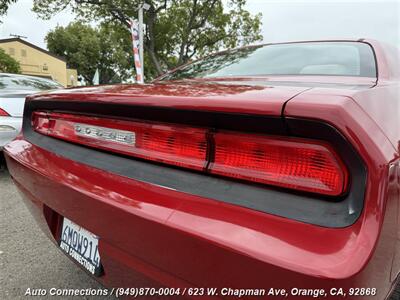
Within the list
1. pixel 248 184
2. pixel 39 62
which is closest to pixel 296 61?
pixel 248 184

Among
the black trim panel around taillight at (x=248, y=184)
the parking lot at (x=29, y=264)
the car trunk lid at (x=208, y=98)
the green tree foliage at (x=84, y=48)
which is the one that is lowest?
the parking lot at (x=29, y=264)

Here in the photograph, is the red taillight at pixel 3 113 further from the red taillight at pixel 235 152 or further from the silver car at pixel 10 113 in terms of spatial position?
the red taillight at pixel 235 152

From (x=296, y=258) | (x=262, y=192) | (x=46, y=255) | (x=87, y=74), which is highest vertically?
(x=87, y=74)

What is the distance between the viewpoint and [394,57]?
6.59 feet

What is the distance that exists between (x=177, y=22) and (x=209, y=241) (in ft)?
64.5

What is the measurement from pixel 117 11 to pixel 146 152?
17096mm

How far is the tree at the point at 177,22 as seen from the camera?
16.6 meters

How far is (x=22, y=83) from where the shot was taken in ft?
15.8

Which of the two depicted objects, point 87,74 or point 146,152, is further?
point 87,74

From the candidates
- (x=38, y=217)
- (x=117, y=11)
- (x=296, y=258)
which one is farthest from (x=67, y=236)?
(x=117, y=11)

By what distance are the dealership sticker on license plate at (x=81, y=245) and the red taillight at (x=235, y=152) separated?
0.36 meters

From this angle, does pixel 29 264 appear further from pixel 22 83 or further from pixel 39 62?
pixel 39 62

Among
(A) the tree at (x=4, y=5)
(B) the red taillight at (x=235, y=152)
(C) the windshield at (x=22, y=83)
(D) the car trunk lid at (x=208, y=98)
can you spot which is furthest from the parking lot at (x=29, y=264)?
(A) the tree at (x=4, y=5)

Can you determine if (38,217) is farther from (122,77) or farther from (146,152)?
(122,77)
